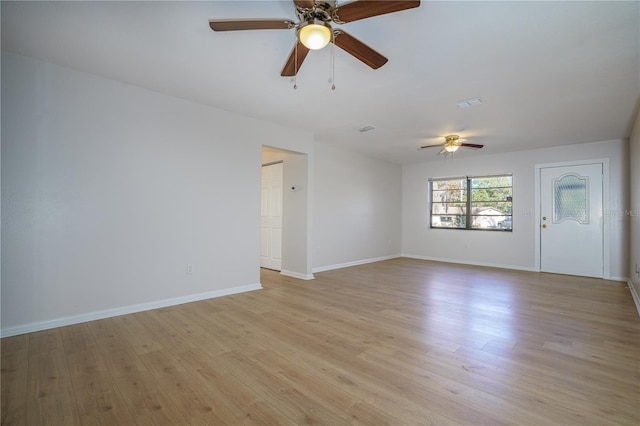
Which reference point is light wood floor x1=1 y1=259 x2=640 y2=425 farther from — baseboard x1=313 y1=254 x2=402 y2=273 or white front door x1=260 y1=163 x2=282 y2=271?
white front door x1=260 y1=163 x2=282 y2=271

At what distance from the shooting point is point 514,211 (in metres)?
6.65

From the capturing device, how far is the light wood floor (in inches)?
68.6

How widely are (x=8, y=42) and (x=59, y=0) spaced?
1.06 m

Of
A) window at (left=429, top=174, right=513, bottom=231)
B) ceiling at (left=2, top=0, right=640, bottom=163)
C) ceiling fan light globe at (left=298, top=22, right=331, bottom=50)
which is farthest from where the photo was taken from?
window at (left=429, top=174, right=513, bottom=231)

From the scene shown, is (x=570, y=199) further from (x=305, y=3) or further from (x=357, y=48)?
(x=305, y=3)

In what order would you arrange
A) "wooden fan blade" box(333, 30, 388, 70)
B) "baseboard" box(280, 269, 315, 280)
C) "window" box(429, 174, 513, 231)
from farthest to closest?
1. "window" box(429, 174, 513, 231)
2. "baseboard" box(280, 269, 315, 280)
3. "wooden fan blade" box(333, 30, 388, 70)

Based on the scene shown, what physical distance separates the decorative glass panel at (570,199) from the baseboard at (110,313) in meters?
6.37

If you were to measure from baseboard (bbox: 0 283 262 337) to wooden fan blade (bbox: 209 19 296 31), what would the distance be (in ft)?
10.5

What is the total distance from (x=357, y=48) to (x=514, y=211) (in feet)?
20.2

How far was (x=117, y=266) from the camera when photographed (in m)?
3.40

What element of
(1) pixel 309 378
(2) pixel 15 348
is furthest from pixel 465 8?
(2) pixel 15 348

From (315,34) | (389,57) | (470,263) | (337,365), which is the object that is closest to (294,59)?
(315,34)

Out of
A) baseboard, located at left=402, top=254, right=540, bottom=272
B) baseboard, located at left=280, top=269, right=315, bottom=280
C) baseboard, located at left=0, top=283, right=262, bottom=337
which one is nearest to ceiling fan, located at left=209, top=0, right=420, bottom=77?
baseboard, located at left=0, top=283, right=262, bottom=337

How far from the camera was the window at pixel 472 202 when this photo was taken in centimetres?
687
